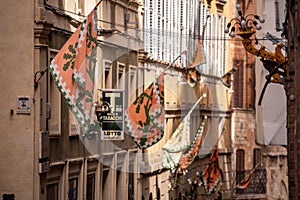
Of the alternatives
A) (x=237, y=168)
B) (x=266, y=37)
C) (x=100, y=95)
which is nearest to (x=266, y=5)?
(x=266, y=37)

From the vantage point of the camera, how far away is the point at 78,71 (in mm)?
23469

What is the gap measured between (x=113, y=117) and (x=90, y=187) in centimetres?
376

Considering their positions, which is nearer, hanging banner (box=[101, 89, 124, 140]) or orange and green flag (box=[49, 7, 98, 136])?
→ orange and green flag (box=[49, 7, 98, 136])

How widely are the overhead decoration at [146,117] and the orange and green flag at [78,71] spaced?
5334 millimetres

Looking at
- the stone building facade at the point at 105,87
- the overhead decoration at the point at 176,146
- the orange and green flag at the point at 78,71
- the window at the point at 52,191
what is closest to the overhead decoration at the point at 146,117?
the stone building facade at the point at 105,87

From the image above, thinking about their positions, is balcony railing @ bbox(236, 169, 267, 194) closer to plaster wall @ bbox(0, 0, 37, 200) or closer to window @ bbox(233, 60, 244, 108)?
window @ bbox(233, 60, 244, 108)

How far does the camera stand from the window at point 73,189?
95.5 feet

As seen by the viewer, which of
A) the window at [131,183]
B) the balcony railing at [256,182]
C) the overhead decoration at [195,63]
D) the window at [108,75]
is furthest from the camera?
the balcony railing at [256,182]

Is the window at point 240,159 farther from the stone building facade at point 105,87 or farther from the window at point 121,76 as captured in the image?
the window at point 121,76

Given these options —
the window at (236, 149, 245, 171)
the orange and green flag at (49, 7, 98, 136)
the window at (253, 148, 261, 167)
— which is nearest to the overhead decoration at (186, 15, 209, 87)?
the window at (236, 149, 245, 171)

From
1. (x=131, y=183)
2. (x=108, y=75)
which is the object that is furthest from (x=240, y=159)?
(x=108, y=75)

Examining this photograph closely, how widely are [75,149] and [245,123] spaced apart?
29946 millimetres

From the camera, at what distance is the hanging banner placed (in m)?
27.5

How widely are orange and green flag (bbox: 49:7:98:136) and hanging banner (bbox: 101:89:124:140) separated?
3.63 m
